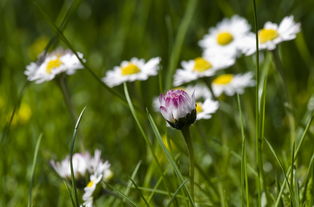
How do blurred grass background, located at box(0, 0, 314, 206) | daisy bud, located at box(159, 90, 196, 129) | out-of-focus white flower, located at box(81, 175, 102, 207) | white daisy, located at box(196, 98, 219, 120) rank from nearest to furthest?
daisy bud, located at box(159, 90, 196, 129)
out-of-focus white flower, located at box(81, 175, 102, 207)
white daisy, located at box(196, 98, 219, 120)
blurred grass background, located at box(0, 0, 314, 206)

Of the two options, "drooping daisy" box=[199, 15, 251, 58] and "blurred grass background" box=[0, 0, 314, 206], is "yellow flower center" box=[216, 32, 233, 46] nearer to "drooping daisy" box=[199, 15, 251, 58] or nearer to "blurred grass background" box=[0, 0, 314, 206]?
"drooping daisy" box=[199, 15, 251, 58]

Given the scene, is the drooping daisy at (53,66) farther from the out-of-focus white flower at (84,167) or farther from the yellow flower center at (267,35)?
the yellow flower center at (267,35)

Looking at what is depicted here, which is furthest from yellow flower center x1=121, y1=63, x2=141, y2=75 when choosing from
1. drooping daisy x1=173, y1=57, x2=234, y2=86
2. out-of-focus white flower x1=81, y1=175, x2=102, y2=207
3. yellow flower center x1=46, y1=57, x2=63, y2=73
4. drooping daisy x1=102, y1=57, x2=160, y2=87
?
out-of-focus white flower x1=81, y1=175, x2=102, y2=207

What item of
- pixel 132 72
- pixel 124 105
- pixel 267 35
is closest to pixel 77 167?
pixel 132 72

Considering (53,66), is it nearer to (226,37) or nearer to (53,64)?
(53,64)

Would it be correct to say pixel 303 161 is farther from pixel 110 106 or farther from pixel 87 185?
pixel 110 106
